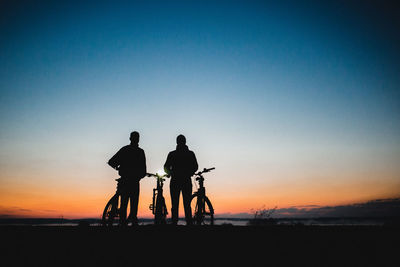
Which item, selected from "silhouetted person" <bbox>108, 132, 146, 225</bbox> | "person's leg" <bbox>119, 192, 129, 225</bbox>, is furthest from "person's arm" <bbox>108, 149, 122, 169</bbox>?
"person's leg" <bbox>119, 192, 129, 225</bbox>

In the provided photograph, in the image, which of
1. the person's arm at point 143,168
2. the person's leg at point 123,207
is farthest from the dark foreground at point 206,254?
the person's arm at point 143,168

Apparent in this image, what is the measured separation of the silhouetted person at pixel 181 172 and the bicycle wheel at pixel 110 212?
5.15ft

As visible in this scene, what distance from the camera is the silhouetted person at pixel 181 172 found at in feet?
21.9

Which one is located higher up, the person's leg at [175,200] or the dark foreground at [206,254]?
the person's leg at [175,200]

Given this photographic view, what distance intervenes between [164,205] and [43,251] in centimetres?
623

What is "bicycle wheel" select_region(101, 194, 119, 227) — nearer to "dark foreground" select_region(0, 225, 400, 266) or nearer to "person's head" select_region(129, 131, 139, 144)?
"person's head" select_region(129, 131, 139, 144)

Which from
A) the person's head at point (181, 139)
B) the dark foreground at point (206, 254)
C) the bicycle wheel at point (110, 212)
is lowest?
the dark foreground at point (206, 254)

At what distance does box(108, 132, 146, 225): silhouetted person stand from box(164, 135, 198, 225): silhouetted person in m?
0.77

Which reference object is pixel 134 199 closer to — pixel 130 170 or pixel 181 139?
pixel 130 170

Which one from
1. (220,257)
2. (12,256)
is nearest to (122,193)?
(12,256)

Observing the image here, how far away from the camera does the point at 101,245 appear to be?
3275mm

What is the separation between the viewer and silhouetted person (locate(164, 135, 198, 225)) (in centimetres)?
666

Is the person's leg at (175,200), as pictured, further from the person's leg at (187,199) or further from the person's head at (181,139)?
the person's head at (181,139)

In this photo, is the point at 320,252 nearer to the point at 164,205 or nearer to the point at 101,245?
the point at 101,245
